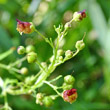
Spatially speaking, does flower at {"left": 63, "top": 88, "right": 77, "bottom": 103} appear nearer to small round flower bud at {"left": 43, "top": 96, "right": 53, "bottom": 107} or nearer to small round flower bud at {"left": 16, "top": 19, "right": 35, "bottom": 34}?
small round flower bud at {"left": 43, "top": 96, "right": 53, "bottom": 107}

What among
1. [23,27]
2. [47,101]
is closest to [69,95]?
[47,101]

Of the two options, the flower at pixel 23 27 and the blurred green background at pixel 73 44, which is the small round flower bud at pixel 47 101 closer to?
the flower at pixel 23 27

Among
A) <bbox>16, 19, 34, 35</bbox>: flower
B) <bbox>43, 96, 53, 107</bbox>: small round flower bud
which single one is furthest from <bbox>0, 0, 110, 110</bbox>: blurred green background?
<bbox>16, 19, 34, 35</bbox>: flower

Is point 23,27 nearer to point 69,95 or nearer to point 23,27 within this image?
point 23,27

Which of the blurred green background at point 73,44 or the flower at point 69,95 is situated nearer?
the flower at point 69,95

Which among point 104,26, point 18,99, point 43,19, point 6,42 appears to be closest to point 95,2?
point 104,26

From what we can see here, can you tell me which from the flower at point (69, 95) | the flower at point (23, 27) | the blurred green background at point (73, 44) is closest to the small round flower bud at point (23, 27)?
the flower at point (23, 27)

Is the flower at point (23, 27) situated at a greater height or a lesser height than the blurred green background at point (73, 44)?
lesser

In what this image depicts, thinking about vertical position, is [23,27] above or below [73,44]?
below
